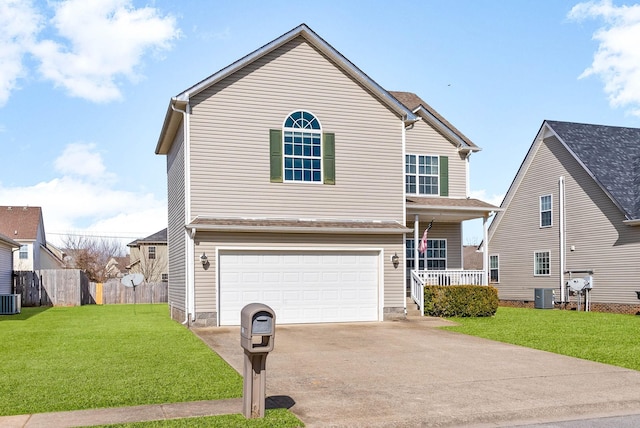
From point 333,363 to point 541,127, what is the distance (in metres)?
20.5

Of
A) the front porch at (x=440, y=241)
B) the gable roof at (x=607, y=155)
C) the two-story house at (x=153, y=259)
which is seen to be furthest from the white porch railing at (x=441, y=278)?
the two-story house at (x=153, y=259)

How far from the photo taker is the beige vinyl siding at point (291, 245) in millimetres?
17125

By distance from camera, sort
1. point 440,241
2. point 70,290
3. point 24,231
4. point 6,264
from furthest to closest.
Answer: point 24,231 → point 70,290 → point 6,264 → point 440,241

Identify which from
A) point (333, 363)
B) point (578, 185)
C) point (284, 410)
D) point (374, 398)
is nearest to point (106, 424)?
point (284, 410)

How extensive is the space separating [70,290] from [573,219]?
23.9 meters

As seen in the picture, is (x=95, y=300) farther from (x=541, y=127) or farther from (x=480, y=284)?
(x=541, y=127)

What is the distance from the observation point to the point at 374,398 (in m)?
8.45

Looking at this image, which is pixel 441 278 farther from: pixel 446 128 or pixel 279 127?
pixel 279 127

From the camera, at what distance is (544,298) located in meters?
26.8

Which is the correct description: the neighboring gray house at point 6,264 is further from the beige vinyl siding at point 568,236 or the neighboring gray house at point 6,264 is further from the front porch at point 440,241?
the beige vinyl siding at point 568,236

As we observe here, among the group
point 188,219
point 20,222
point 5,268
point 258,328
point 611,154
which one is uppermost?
point 611,154

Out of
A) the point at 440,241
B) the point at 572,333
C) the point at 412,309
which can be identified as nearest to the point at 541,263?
the point at 440,241

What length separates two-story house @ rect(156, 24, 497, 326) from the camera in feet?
57.0

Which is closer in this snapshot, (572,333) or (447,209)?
(572,333)
